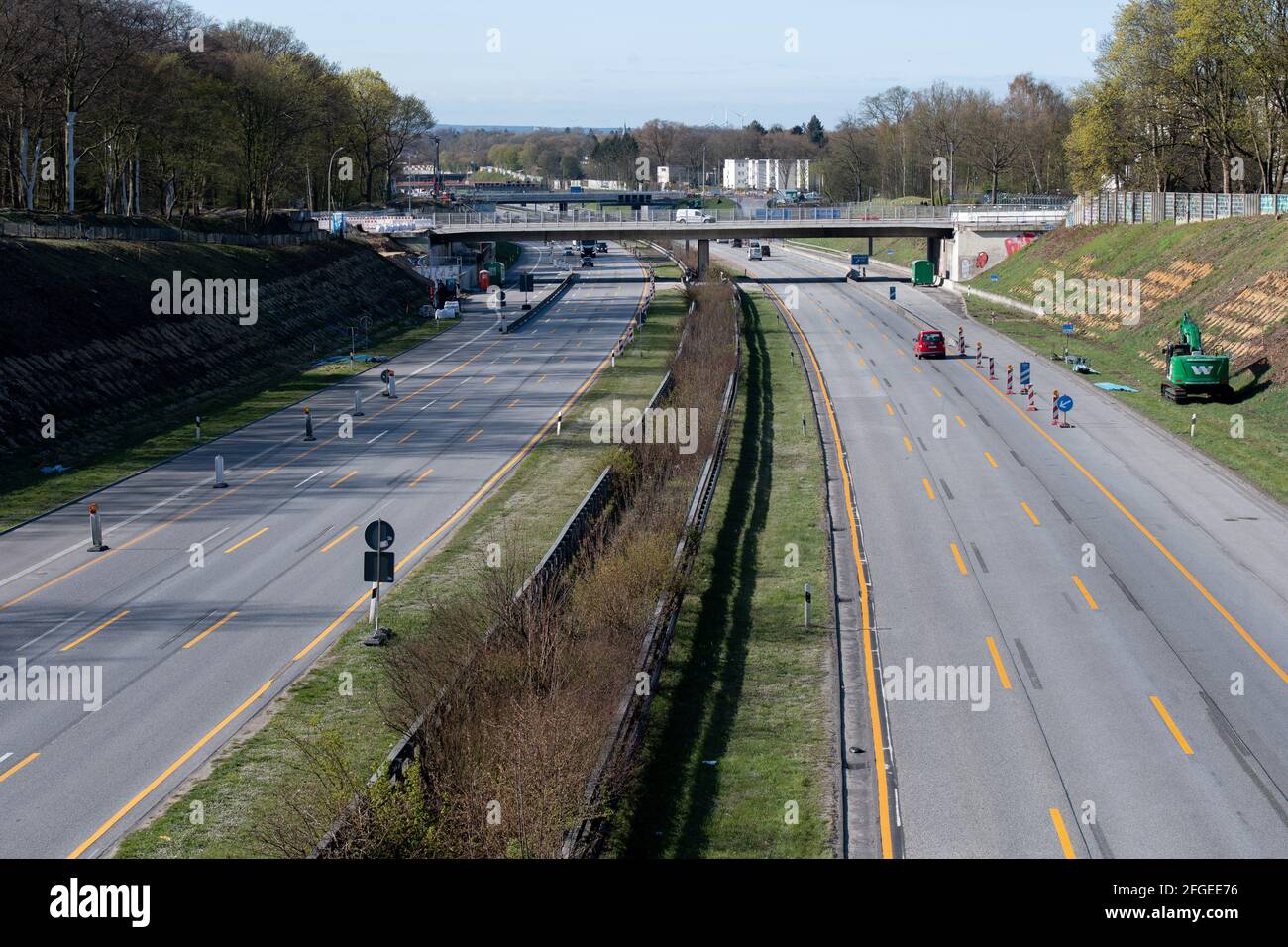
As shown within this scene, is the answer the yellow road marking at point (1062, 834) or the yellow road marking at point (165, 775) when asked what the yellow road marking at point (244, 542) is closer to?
the yellow road marking at point (165, 775)

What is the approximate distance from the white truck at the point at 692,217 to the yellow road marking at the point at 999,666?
83805mm

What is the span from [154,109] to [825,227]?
2013 inches

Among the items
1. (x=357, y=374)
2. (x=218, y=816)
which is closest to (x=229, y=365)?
(x=357, y=374)

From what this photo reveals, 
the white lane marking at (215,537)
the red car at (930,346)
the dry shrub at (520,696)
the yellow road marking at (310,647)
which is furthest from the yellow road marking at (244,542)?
the red car at (930,346)

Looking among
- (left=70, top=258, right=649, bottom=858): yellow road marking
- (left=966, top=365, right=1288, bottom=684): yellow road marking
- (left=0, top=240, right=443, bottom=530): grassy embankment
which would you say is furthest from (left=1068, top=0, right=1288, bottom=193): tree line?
(left=70, top=258, right=649, bottom=858): yellow road marking

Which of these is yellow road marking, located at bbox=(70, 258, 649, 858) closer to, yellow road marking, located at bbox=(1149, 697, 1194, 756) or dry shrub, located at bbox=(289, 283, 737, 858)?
dry shrub, located at bbox=(289, 283, 737, 858)

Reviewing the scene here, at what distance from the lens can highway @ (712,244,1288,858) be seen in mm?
18922

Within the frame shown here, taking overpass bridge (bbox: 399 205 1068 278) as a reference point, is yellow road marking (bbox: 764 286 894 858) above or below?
below

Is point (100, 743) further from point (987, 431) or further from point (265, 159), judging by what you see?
point (265, 159)

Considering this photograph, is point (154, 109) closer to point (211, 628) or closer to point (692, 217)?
point (692, 217)

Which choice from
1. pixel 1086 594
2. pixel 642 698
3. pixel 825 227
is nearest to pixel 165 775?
pixel 642 698

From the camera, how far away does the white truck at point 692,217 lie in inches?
4242

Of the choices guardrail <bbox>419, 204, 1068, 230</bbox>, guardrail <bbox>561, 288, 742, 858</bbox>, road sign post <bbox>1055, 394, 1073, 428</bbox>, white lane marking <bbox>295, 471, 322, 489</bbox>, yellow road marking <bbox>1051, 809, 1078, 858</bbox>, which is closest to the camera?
guardrail <bbox>561, 288, 742, 858</bbox>

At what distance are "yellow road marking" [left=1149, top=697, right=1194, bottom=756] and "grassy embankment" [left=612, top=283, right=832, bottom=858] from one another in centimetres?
559
